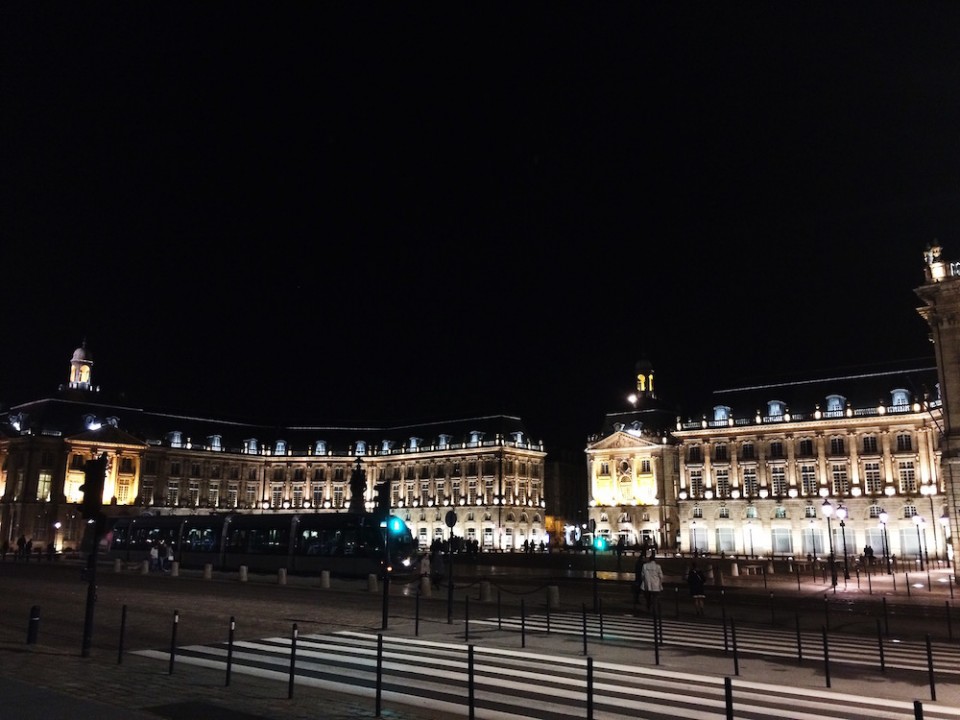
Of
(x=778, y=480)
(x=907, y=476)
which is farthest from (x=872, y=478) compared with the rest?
(x=778, y=480)

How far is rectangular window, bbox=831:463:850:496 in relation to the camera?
88.1 metres

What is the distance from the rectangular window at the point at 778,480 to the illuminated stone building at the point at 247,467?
37662 millimetres

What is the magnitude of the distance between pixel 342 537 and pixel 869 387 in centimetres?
6913

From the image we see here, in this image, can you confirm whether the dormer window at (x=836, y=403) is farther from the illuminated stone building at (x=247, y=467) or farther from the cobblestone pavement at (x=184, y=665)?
the cobblestone pavement at (x=184, y=665)

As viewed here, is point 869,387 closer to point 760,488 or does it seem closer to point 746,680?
point 760,488

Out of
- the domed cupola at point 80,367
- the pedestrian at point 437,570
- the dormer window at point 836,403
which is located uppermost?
the domed cupola at point 80,367

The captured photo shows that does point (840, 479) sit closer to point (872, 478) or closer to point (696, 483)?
point (872, 478)

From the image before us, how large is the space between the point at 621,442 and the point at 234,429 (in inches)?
2518

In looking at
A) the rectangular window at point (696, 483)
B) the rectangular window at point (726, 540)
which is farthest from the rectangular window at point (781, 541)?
the rectangular window at point (696, 483)

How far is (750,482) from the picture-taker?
95.2 m

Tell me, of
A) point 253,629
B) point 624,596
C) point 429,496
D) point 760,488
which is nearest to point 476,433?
point 429,496

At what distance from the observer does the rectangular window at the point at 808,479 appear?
90500 mm

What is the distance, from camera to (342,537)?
46188 mm

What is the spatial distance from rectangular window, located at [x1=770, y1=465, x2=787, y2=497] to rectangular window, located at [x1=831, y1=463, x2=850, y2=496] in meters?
5.38
